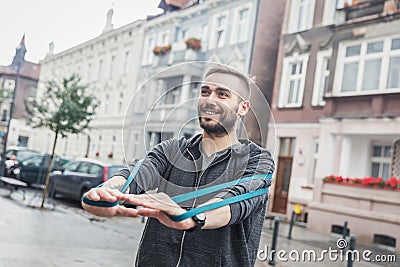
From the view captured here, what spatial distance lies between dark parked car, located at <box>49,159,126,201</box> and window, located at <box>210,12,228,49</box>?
10.0 m

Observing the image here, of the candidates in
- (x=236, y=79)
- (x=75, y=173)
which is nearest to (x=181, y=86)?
(x=236, y=79)

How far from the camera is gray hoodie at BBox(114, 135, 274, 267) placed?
1450 millimetres

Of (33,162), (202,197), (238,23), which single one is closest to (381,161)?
(238,23)

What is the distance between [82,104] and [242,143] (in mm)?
12203

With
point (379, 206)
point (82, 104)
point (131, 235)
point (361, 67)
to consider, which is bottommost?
point (131, 235)

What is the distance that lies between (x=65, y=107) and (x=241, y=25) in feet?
35.5

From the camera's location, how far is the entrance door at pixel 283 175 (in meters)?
17.9

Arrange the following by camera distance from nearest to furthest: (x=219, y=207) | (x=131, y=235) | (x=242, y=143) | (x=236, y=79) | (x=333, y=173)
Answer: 1. (x=219, y=207)
2. (x=236, y=79)
3. (x=242, y=143)
4. (x=131, y=235)
5. (x=333, y=173)

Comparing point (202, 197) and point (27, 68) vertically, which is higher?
point (27, 68)

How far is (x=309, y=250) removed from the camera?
1034cm

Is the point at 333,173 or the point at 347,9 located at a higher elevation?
the point at 347,9

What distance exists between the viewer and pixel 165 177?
5.02ft

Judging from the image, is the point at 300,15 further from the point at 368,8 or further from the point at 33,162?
the point at 33,162

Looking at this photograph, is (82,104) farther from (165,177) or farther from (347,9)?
(165,177)
